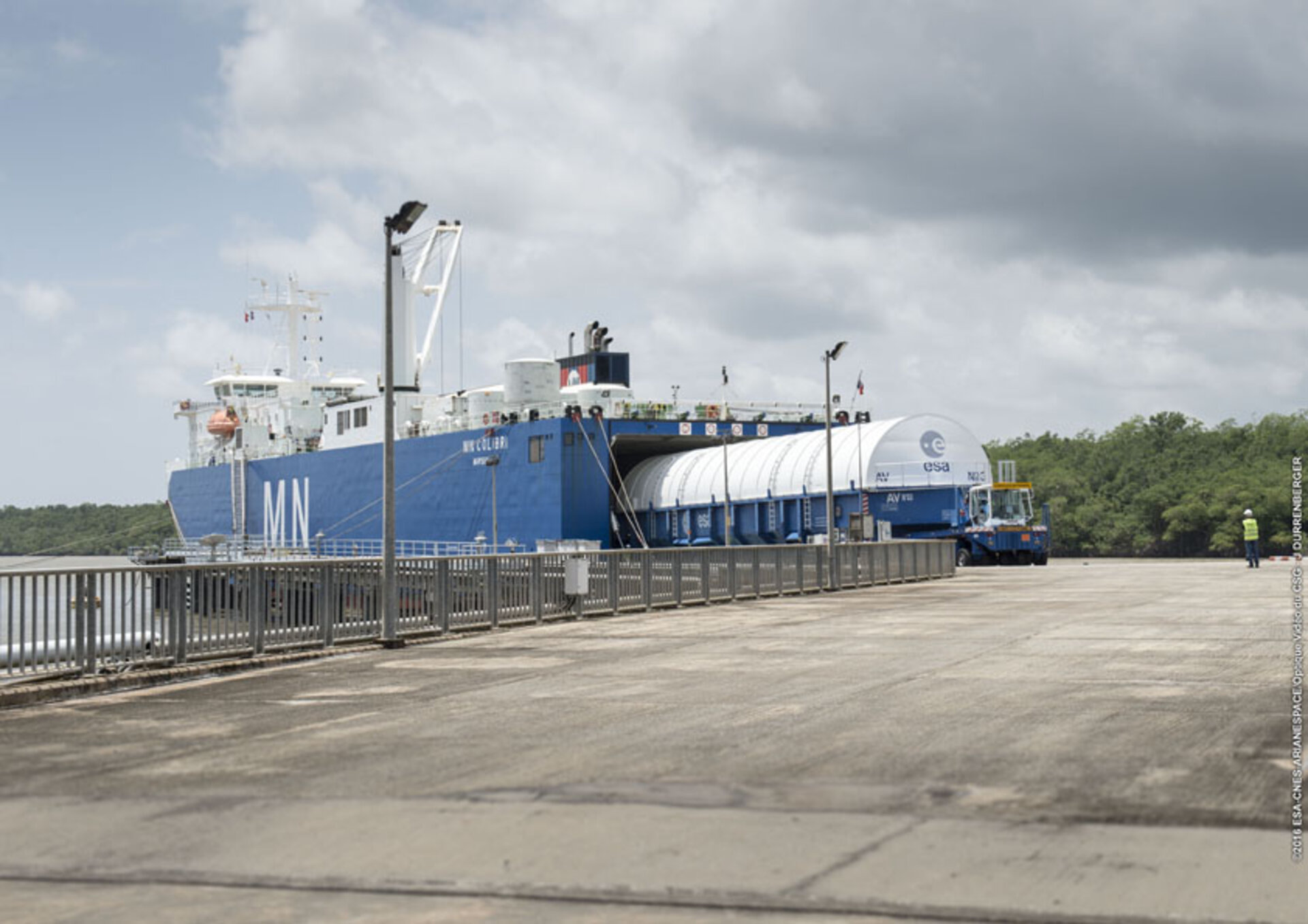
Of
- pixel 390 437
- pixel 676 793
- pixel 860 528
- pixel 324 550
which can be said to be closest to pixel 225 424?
pixel 324 550

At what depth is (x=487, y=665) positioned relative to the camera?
666 inches

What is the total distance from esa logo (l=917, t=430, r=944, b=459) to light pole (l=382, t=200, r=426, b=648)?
32.7m

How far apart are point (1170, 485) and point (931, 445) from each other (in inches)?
1673

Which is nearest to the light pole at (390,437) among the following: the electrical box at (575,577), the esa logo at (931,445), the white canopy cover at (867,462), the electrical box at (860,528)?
the electrical box at (575,577)

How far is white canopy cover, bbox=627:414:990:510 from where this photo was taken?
163 feet

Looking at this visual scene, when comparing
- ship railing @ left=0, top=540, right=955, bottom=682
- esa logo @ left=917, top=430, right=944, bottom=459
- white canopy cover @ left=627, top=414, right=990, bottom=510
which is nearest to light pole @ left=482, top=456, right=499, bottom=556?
white canopy cover @ left=627, top=414, right=990, bottom=510

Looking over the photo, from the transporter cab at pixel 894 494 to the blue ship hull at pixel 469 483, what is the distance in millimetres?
4598

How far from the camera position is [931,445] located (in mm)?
50469

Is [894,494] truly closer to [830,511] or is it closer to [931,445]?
[931,445]

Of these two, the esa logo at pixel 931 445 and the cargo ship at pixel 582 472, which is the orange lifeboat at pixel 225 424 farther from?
the esa logo at pixel 931 445

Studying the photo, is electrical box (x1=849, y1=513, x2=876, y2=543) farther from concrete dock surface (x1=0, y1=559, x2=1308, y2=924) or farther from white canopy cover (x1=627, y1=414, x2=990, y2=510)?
concrete dock surface (x1=0, y1=559, x2=1308, y2=924)

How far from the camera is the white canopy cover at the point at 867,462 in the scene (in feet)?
163

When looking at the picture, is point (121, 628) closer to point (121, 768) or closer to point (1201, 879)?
point (121, 768)

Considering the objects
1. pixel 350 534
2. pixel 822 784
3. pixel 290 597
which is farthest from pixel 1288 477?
pixel 822 784
